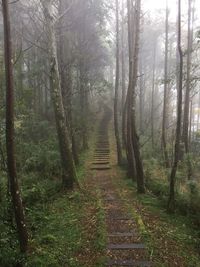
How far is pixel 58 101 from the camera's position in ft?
34.7

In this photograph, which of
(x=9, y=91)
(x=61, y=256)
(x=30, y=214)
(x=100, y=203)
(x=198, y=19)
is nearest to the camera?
(x=9, y=91)

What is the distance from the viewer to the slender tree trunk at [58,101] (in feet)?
33.8

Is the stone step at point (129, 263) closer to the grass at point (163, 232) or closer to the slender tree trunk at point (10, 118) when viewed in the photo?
the grass at point (163, 232)

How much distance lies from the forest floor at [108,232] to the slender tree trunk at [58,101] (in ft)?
2.42

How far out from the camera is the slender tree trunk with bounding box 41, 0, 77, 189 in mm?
10297

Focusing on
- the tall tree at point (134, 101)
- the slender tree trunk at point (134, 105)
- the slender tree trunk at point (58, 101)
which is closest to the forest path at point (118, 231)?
the slender tree trunk at point (134, 105)

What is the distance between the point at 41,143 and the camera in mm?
16250

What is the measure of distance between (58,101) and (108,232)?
5048mm

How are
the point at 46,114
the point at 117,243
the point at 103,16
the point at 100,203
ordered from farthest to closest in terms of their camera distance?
1. the point at 46,114
2. the point at 103,16
3. the point at 100,203
4. the point at 117,243

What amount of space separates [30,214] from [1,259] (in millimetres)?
2611

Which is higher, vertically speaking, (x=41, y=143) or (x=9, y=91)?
(x=9, y=91)

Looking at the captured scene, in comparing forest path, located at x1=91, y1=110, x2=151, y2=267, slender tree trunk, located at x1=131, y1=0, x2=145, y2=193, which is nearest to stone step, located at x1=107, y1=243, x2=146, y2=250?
forest path, located at x1=91, y1=110, x2=151, y2=267

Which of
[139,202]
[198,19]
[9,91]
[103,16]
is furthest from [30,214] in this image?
[198,19]

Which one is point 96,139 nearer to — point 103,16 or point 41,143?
point 41,143
